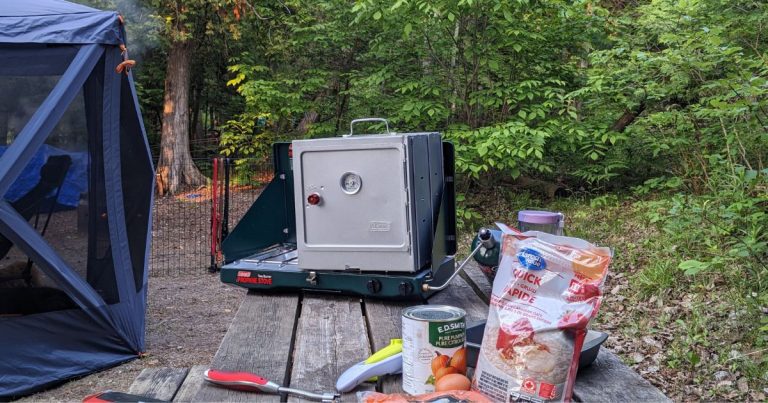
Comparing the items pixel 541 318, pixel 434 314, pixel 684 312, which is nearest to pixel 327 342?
pixel 434 314

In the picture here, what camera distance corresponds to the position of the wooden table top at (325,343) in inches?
→ 51.9

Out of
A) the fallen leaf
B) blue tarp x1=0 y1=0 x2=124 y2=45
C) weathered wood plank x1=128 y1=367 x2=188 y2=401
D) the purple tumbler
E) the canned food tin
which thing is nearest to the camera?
the canned food tin

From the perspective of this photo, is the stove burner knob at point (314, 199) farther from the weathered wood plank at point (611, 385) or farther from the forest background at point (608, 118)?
the forest background at point (608, 118)

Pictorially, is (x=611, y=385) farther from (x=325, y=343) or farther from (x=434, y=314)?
(x=325, y=343)

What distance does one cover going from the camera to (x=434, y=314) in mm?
1271

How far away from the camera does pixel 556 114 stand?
7.58 m

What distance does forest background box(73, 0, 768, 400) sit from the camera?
13.0 feet

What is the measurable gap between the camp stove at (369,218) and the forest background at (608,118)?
201 centimetres

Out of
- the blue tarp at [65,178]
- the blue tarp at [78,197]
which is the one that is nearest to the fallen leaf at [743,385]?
the blue tarp at [78,197]

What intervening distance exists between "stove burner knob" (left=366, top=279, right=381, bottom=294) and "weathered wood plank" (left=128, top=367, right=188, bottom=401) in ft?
2.03

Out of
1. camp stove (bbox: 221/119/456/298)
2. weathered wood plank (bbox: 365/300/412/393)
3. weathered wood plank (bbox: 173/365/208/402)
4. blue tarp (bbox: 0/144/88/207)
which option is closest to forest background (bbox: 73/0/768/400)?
camp stove (bbox: 221/119/456/298)

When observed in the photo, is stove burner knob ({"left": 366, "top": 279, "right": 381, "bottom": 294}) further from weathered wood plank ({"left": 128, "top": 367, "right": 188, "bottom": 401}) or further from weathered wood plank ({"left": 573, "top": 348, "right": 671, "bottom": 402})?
weathered wood plank ({"left": 573, "top": 348, "right": 671, "bottom": 402})

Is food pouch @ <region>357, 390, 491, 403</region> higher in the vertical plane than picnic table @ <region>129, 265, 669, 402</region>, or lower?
higher

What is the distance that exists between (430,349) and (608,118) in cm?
712
